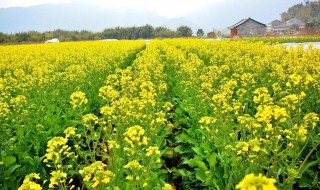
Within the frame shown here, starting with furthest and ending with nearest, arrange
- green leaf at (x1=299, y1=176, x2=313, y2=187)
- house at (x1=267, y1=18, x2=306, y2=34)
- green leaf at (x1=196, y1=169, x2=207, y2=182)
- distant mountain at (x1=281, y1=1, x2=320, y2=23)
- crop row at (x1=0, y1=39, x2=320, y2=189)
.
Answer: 1. distant mountain at (x1=281, y1=1, x2=320, y2=23)
2. house at (x1=267, y1=18, x2=306, y2=34)
3. green leaf at (x1=299, y1=176, x2=313, y2=187)
4. green leaf at (x1=196, y1=169, x2=207, y2=182)
5. crop row at (x1=0, y1=39, x2=320, y2=189)

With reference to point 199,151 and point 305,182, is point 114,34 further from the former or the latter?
point 305,182

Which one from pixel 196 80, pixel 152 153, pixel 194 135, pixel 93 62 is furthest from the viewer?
pixel 93 62

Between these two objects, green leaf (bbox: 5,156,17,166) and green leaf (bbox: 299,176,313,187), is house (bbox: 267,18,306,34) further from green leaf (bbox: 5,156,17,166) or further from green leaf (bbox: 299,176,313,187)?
green leaf (bbox: 5,156,17,166)

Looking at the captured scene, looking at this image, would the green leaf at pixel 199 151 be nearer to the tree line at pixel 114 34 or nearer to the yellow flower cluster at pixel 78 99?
the yellow flower cluster at pixel 78 99

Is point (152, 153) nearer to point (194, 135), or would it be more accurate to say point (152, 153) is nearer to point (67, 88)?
point (194, 135)

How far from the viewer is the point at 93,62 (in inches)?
421

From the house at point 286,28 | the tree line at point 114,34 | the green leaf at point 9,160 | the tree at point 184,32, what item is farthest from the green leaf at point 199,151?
the tree at point 184,32

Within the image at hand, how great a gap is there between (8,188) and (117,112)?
166 cm

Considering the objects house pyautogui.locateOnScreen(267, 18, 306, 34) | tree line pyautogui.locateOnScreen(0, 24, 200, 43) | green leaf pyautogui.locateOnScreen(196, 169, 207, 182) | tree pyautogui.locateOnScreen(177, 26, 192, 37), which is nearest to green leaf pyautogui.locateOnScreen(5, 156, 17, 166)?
green leaf pyautogui.locateOnScreen(196, 169, 207, 182)

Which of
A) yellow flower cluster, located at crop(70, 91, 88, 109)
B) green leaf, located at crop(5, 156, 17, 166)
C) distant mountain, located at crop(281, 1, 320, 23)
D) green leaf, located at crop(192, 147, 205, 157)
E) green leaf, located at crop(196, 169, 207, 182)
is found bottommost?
green leaf, located at crop(196, 169, 207, 182)

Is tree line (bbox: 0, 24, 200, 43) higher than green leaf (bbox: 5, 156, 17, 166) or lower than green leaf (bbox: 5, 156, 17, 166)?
higher

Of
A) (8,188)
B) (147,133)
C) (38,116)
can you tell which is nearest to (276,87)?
(147,133)

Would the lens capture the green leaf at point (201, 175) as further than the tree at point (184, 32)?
No

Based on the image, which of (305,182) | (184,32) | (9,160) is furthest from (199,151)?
(184,32)
